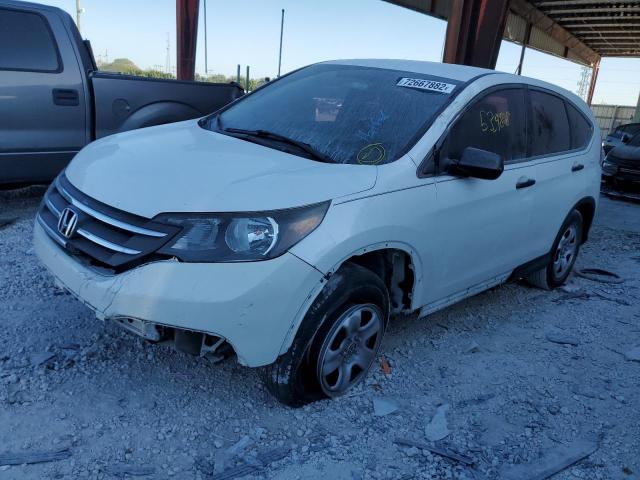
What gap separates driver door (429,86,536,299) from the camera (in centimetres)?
308

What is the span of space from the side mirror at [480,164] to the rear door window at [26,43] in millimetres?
4114

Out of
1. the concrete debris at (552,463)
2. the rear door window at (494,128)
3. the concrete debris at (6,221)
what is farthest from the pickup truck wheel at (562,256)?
the concrete debris at (6,221)

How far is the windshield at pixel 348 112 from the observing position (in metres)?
2.95

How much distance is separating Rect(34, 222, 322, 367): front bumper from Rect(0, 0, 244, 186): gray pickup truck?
3.33m

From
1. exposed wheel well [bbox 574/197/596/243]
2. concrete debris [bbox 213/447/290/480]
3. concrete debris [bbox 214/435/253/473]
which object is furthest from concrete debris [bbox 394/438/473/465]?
exposed wheel well [bbox 574/197/596/243]

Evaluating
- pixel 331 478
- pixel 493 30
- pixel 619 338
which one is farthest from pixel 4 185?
pixel 493 30

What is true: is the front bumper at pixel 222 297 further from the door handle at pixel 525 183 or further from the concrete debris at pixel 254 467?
the door handle at pixel 525 183

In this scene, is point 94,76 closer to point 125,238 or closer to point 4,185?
point 4,185

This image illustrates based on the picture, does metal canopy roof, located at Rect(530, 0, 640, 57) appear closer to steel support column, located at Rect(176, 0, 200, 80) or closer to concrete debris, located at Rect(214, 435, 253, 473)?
steel support column, located at Rect(176, 0, 200, 80)

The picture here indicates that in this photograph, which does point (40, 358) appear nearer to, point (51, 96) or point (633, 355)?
point (51, 96)

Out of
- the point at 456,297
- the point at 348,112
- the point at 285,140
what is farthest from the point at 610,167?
the point at 285,140

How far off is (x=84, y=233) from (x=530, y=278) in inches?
147

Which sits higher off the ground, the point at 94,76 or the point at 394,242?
the point at 94,76

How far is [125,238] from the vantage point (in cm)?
237
